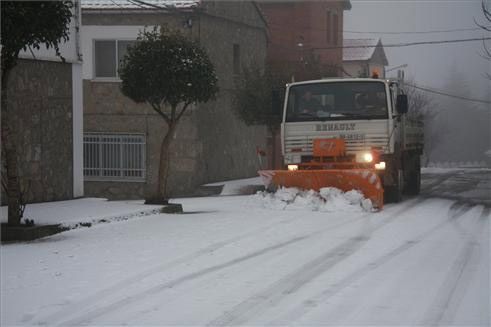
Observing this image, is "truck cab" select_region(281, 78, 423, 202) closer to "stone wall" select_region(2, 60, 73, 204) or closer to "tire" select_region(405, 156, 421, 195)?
"tire" select_region(405, 156, 421, 195)

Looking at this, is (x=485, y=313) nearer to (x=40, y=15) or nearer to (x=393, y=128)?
(x=40, y=15)

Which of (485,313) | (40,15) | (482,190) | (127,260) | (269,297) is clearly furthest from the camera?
(482,190)

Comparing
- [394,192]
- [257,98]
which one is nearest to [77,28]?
[394,192]

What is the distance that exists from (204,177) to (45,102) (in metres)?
9.99

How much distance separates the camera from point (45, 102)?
14.4 meters

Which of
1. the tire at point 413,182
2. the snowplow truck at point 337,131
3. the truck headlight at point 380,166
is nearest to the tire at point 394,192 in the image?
the snowplow truck at point 337,131

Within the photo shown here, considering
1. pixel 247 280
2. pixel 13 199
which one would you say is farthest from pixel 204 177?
pixel 247 280

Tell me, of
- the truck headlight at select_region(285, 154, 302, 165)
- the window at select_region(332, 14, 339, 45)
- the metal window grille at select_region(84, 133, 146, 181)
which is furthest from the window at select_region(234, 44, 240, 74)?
the window at select_region(332, 14, 339, 45)

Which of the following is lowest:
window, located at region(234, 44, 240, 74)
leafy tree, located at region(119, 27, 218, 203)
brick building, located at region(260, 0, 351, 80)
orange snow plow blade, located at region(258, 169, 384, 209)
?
orange snow plow blade, located at region(258, 169, 384, 209)

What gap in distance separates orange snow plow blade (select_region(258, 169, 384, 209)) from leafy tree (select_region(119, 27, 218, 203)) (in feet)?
7.83

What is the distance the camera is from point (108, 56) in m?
23.9

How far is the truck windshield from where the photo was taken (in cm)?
1497

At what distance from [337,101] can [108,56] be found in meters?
11.1

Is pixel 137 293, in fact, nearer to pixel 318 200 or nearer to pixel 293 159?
pixel 318 200
